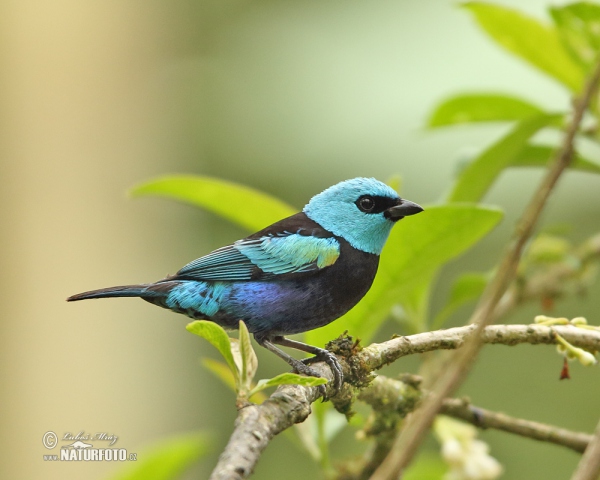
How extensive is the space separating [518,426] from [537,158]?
4.90 feet

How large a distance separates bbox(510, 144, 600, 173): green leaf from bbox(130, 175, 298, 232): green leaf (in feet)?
3.60

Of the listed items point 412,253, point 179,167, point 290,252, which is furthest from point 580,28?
point 179,167

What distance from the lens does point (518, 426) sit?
2.28 meters

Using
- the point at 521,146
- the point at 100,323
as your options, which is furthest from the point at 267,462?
the point at 521,146

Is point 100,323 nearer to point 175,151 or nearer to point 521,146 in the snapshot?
point 175,151

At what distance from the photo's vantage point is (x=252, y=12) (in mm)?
8766

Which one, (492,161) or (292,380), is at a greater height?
(492,161)

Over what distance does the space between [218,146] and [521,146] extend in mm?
5740

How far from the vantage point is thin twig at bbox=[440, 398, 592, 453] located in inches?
89.7

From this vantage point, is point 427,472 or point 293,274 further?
point 427,472

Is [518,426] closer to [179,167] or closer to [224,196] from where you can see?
[224,196]

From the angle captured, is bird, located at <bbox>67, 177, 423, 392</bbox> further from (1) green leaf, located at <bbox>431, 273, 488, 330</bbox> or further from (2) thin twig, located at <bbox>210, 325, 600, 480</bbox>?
(1) green leaf, located at <bbox>431, 273, 488, 330</bbox>

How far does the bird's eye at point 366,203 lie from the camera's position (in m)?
Answer: 2.82

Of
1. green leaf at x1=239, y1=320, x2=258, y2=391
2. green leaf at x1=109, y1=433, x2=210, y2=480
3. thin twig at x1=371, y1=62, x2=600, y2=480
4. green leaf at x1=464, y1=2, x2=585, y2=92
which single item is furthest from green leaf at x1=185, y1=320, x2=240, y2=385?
green leaf at x1=464, y1=2, x2=585, y2=92
